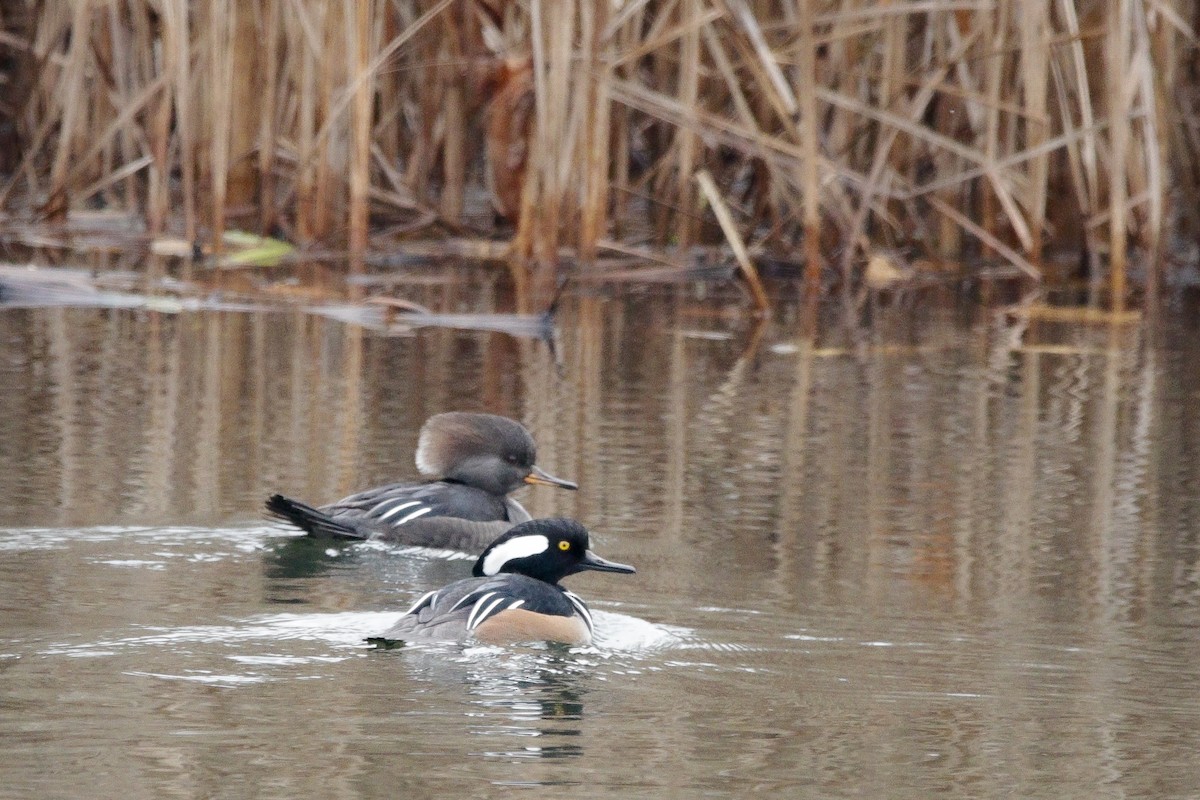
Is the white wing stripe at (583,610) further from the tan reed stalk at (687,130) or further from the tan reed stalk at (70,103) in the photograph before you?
the tan reed stalk at (70,103)

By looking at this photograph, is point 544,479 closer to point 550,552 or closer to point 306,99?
point 550,552

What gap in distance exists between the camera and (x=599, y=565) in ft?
17.6

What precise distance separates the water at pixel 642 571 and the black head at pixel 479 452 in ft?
0.67

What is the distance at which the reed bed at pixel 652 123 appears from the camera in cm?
1109

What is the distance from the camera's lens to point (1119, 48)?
10883 millimetres

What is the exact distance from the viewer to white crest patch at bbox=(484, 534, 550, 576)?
5387 millimetres

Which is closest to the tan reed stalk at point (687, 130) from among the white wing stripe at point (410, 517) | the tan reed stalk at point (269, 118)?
the tan reed stalk at point (269, 118)

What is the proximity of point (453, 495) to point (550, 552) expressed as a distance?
4.13 ft

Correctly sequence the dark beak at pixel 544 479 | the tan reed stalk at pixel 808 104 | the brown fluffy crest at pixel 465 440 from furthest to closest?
the tan reed stalk at pixel 808 104 → the brown fluffy crest at pixel 465 440 → the dark beak at pixel 544 479

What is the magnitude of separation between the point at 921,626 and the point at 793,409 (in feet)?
10.9

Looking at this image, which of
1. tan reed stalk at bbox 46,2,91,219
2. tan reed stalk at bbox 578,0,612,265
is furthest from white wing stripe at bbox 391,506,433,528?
tan reed stalk at bbox 46,2,91,219

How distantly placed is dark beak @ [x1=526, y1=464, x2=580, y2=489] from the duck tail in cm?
66

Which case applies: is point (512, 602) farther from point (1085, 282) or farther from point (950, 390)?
point (1085, 282)

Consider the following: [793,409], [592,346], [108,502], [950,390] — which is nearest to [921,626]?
[108,502]
